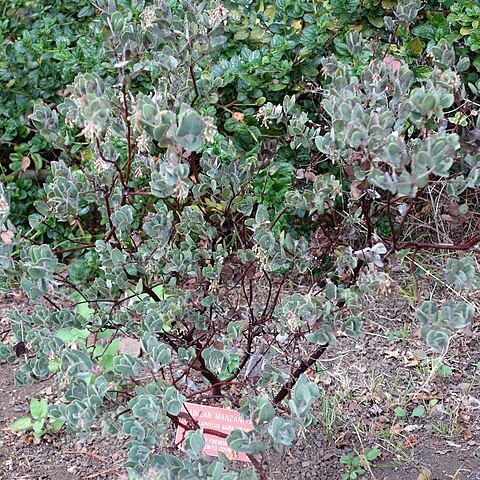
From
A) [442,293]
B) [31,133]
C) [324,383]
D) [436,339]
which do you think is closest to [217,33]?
[436,339]

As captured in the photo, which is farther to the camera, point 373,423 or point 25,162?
point 25,162

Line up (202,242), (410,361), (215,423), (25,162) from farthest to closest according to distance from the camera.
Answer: (25,162)
(410,361)
(202,242)
(215,423)

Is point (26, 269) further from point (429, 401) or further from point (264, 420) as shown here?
point (429, 401)

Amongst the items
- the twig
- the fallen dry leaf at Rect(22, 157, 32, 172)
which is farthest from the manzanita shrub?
the fallen dry leaf at Rect(22, 157, 32, 172)

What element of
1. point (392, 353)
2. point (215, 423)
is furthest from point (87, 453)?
point (392, 353)

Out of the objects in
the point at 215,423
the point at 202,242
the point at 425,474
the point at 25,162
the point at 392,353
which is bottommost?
the point at 392,353

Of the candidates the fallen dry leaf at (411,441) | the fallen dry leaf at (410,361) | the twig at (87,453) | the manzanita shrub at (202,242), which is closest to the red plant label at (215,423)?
the manzanita shrub at (202,242)

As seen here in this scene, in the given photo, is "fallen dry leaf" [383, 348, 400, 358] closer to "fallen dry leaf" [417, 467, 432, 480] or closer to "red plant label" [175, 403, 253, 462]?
"fallen dry leaf" [417, 467, 432, 480]

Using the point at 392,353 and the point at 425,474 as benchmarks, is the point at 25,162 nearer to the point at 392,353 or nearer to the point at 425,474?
the point at 392,353

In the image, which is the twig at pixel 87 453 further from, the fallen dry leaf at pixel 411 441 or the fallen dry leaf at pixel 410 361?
the fallen dry leaf at pixel 410 361

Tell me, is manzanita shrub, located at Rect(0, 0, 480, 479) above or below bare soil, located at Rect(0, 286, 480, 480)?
above

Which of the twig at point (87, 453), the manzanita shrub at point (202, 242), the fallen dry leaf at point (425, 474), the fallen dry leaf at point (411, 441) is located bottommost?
the twig at point (87, 453)

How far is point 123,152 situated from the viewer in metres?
3.28

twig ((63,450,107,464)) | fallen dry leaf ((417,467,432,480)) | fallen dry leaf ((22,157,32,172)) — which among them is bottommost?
twig ((63,450,107,464))
